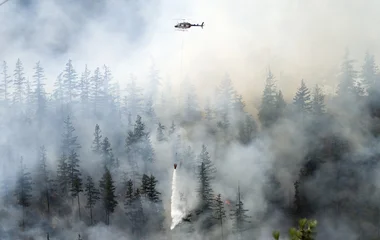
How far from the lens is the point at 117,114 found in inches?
4387

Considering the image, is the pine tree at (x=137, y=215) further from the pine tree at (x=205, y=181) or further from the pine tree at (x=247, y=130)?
the pine tree at (x=247, y=130)

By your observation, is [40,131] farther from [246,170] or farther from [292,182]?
[292,182]

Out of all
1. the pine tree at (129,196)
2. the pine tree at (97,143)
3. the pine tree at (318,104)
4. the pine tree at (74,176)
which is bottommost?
the pine tree at (129,196)

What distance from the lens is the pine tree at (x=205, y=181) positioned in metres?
85.4

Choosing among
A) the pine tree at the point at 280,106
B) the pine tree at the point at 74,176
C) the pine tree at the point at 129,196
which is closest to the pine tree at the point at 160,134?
the pine tree at the point at 129,196

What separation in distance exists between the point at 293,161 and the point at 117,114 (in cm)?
4447

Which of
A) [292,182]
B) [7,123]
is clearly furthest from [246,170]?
[7,123]

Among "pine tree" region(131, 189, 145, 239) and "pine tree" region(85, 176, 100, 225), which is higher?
"pine tree" region(85, 176, 100, 225)

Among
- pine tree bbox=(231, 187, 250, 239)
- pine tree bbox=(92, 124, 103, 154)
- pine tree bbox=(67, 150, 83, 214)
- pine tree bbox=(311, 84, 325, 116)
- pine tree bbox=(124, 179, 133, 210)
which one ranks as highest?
pine tree bbox=(311, 84, 325, 116)

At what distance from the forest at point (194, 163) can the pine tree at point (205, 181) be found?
10.6 inches

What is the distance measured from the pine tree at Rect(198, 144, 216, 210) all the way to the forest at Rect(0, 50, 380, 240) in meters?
0.27

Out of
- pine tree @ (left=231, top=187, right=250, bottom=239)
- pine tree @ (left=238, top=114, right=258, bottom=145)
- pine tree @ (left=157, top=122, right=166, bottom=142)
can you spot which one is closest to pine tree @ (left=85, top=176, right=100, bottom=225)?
pine tree @ (left=157, top=122, right=166, bottom=142)

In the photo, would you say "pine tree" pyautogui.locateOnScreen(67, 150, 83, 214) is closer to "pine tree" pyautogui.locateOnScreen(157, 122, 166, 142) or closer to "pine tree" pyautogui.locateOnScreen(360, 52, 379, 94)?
"pine tree" pyautogui.locateOnScreen(157, 122, 166, 142)

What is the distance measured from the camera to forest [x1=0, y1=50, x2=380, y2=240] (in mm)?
85312
